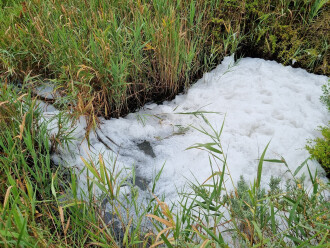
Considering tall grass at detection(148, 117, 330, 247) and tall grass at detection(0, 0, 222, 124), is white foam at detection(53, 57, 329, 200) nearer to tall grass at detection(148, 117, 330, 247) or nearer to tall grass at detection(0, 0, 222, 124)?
tall grass at detection(0, 0, 222, 124)

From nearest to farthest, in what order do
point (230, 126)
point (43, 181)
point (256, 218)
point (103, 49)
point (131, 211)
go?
point (256, 218) < point (43, 181) < point (131, 211) < point (103, 49) < point (230, 126)

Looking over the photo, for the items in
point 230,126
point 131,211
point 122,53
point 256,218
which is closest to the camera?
point 256,218

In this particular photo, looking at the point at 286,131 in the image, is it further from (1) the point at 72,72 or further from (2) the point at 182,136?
(1) the point at 72,72

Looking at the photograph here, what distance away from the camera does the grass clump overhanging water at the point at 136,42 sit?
2305 millimetres

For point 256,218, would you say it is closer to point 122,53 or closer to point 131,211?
point 131,211

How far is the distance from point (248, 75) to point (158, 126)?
108 centimetres

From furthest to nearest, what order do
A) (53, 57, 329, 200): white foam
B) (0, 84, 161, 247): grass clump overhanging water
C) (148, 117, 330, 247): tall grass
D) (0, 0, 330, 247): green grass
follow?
(53, 57, 329, 200): white foam → (0, 0, 330, 247): green grass → (0, 84, 161, 247): grass clump overhanging water → (148, 117, 330, 247): tall grass

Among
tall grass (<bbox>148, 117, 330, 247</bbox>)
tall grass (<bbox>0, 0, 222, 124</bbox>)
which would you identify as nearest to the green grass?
tall grass (<bbox>0, 0, 222, 124</bbox>)

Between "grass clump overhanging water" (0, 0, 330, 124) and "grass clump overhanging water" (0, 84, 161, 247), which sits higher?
"grass clump overhanging water" (0, 0, 330, 124)

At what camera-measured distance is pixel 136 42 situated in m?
2.36

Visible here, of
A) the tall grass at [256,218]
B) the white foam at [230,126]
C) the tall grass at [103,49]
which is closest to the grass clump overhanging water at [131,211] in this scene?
the tall grass at [256,218]

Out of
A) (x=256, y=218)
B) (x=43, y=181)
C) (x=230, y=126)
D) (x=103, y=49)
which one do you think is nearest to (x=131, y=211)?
(x=43, y=181)

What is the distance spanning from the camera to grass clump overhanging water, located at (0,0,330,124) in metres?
2.30

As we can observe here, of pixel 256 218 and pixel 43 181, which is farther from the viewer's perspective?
pixel 43 181
